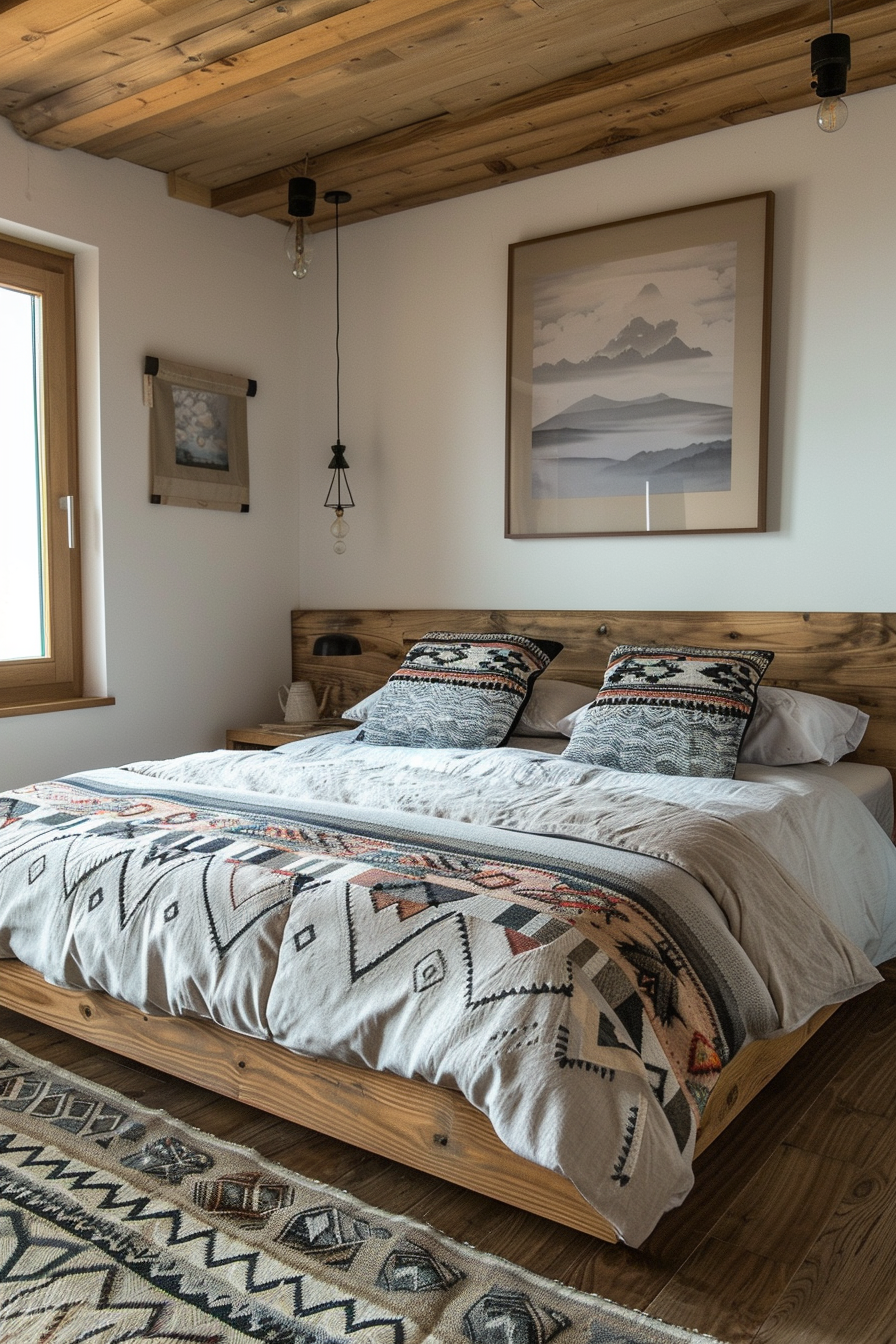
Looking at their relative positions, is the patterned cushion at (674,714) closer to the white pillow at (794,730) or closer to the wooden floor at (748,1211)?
the white pillow at (794,730)

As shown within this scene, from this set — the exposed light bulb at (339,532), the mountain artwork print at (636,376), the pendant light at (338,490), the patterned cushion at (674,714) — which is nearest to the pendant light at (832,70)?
the mountain artwork print at (636,376)

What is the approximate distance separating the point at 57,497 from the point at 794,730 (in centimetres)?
242

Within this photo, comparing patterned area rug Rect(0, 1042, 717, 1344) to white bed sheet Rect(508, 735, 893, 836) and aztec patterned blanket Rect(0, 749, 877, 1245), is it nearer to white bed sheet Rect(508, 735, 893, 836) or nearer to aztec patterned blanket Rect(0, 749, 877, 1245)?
aztec patterned blanket Rect(0, 749, 877, 1245)

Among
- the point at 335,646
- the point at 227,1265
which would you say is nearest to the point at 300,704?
the point at 335,646

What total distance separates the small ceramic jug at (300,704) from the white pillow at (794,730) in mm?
1720

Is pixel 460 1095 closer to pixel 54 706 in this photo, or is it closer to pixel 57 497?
pixel 54 706

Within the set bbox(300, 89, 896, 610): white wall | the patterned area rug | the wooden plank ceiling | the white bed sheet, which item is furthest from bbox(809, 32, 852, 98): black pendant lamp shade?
the patterned area rug

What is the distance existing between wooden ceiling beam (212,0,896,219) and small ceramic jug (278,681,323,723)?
5.73 feet

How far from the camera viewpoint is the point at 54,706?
3385 mm

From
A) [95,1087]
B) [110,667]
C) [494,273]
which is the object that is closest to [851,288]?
[494,273]

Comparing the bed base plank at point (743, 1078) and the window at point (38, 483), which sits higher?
the window at point (38, 483)

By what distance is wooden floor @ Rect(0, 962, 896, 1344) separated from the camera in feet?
4.86

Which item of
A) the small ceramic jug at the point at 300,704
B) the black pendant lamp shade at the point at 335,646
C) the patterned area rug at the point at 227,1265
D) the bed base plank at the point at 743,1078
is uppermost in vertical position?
the black pendant lamp shade at the point at 335,646

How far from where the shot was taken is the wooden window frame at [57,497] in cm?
340
